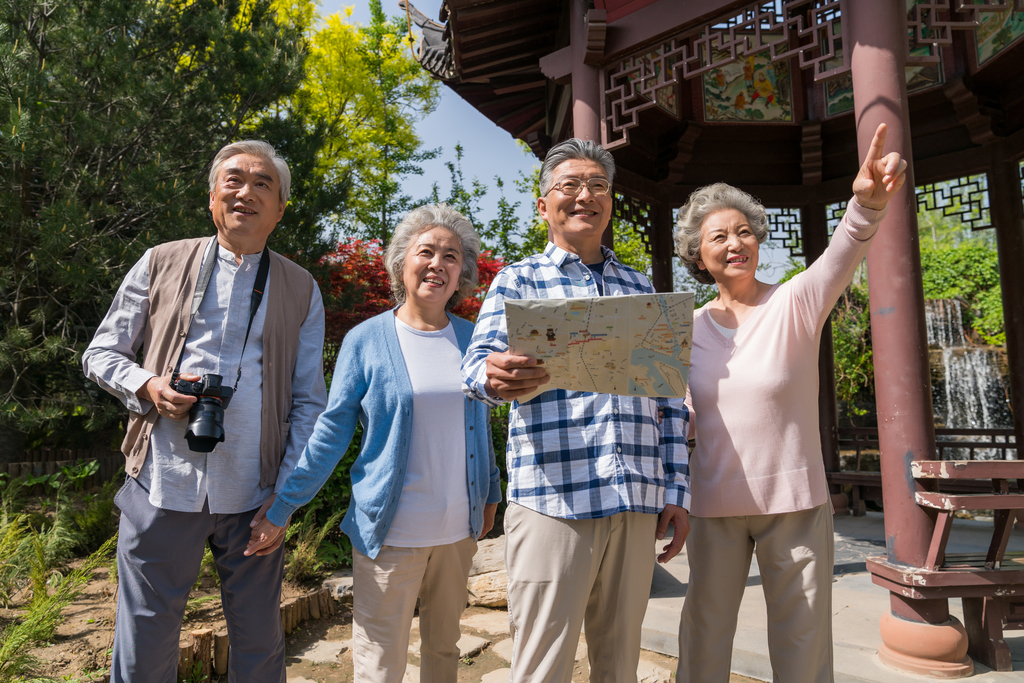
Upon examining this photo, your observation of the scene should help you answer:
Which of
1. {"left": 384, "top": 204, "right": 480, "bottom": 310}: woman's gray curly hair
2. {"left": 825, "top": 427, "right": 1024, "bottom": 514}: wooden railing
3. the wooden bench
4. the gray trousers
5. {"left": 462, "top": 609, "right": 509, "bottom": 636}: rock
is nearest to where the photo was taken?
the gray trousers

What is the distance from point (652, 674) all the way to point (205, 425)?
2.33 meters

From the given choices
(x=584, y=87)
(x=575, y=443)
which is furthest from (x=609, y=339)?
(x=584, y=87)

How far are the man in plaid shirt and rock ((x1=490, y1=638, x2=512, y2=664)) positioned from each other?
1711mm

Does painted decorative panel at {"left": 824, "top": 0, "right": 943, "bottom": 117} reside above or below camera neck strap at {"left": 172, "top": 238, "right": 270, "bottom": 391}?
above

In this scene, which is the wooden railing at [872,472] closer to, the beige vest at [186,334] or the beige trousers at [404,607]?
the beige trousers at [404,607]

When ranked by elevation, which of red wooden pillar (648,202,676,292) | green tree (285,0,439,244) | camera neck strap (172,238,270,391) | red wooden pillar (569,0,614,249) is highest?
green tree (285,0,439,244)

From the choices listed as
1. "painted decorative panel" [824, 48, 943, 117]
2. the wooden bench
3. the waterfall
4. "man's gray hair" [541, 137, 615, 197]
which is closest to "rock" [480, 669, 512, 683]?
the wooden bench

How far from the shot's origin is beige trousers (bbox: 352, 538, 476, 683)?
1.94 m

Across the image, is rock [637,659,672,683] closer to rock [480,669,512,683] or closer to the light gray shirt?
rock [480,669,512,683]

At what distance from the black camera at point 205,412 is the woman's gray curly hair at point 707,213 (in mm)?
1578

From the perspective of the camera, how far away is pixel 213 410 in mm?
1781

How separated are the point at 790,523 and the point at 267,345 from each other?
1.71 m

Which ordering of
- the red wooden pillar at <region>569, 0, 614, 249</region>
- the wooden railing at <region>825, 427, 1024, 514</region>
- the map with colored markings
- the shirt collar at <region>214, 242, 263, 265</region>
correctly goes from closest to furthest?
the map with colored markings, the shirt collar at <region>214, 242, 263, 265</region>, the red wooden pillar at <region>569, 0, 614, 249</region>, the wooden railing at <region>825, 427, 1024, 514</region>

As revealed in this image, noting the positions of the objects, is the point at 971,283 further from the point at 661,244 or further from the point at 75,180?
the point at 75,180
